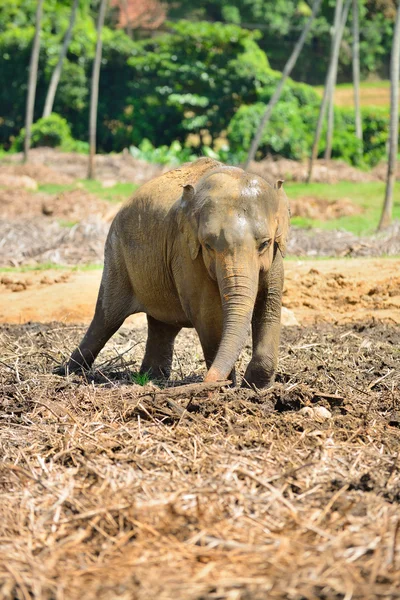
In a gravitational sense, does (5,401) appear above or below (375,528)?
below

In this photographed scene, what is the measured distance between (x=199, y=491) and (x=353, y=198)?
21.8m

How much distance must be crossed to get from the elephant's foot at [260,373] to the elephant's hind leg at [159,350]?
156 cm

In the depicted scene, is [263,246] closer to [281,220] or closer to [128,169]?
[281,220]

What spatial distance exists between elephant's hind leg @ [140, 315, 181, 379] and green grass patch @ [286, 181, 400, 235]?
11552mm

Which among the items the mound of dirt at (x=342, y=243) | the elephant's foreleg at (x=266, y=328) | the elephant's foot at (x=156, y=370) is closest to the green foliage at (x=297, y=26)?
the mound of dirt at (x=342, y=243)

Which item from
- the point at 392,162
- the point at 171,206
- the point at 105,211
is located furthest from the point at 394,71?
the point at 171,206

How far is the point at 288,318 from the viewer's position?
12.8 meters

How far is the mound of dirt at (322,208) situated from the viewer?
74.9ft

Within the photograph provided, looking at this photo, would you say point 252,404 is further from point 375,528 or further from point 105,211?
point 105,211

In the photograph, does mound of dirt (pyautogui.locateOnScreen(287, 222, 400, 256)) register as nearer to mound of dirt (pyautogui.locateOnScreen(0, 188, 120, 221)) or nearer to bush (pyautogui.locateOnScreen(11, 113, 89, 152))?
mound of dirt (pyautogui.locateOnScreen(0, 188, 120, 221))

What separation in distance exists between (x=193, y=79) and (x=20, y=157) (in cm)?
877

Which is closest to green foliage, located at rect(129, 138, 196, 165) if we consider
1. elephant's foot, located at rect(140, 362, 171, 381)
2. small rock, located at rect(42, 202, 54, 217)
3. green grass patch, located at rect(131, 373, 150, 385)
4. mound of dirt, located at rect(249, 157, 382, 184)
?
mound of dirt, located at rect(249, 157, 382, 184)

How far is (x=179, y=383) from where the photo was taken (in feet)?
28.5

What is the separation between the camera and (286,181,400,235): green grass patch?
21770mm
